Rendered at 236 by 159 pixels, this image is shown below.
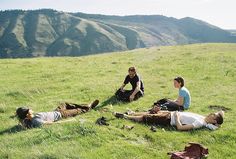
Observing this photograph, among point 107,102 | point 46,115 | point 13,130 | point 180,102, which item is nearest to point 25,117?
point 13,130

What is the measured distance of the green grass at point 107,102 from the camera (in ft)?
44.5

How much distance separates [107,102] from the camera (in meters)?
23.0

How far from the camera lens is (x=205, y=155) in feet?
43.3

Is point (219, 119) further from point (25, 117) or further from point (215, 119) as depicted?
point (25, 117)

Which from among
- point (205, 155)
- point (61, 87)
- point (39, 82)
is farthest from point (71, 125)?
point (39, 82)

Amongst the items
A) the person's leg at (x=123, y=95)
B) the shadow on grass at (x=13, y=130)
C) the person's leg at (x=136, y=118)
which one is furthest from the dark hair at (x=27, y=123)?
the person's leg at (x=123, y=95)

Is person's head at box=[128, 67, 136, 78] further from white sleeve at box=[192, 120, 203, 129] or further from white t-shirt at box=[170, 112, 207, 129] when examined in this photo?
white sleeve at box=[192, 120, 203, 129]

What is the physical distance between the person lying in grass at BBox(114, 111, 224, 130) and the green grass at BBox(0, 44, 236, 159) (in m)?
0.39

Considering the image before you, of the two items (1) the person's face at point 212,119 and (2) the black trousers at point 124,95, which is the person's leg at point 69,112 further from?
(1) the person's face at point 212,119

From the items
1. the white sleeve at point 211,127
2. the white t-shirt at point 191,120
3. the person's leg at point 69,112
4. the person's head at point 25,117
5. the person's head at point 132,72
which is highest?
the person's head at point 132,72

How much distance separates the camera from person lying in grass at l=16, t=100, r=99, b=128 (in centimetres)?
1677

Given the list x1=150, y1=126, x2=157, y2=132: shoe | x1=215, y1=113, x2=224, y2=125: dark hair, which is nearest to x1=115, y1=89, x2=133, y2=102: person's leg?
x1=150, y1=126, x2=157, y2=132: shoe

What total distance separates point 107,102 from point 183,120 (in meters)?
7.25

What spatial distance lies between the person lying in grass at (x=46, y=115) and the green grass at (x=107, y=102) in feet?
1.68
